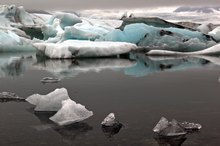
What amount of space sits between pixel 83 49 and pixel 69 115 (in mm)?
8383

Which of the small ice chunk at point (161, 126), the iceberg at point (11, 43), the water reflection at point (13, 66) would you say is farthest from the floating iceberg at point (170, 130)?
the iceberg at point (11, 43)

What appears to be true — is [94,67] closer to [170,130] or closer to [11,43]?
[170,130]

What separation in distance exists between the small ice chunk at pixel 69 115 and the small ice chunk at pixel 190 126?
91 centimetres

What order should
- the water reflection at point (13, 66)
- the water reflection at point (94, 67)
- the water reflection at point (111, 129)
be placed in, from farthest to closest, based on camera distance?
the water reflection at point (94, 67) < the water reflection at point (13, 66) < the water reflection at point (111, 129)

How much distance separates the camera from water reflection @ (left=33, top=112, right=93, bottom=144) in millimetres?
3037

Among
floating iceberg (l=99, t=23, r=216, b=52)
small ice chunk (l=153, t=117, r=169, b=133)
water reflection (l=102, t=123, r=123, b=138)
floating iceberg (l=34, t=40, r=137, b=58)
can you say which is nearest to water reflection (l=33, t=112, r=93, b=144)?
water reflection (l=102, t=123, r=123, b=138)

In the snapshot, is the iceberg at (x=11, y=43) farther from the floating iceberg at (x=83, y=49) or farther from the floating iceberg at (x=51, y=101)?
the floating iceberg at (x=51, y=101)

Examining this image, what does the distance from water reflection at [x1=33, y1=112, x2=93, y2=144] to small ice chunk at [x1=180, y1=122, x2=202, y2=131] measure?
77 cm

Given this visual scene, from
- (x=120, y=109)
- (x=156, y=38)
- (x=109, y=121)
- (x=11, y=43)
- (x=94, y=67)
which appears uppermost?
(x=109, y=121)

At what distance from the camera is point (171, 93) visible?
504 cm

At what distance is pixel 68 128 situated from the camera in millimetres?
3309

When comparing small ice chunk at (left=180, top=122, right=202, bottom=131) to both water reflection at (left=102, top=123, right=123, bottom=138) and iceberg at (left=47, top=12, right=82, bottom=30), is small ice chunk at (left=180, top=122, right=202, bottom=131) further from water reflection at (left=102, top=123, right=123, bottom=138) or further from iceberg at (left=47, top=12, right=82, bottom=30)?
iceberg at (left=47, top=12, right=82, bottom=30)

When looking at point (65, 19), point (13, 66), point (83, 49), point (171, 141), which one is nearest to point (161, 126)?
point (171, 141)

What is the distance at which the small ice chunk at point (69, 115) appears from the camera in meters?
3.51
